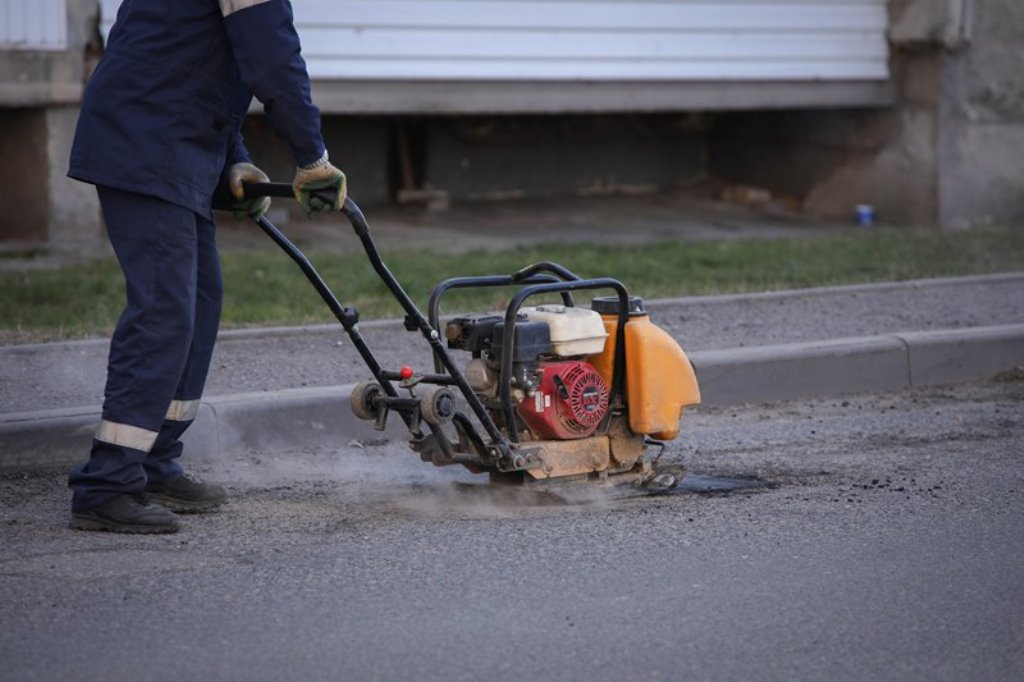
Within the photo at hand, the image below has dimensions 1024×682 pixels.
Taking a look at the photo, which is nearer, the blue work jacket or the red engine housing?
the blue work jacket

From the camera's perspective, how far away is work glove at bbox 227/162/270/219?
4953mm

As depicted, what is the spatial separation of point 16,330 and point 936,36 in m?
7.77

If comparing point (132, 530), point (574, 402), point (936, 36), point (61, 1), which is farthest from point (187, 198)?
point (936, 36)

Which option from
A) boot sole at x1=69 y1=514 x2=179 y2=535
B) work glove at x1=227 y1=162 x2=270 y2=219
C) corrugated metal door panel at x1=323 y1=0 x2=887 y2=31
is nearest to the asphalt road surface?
boot sole at x1=69 y1=514 x2=179 y2=535

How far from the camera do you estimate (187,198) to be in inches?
184

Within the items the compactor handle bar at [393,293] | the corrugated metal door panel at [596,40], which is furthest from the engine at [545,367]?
the corrugated metal door panel at [596,40]

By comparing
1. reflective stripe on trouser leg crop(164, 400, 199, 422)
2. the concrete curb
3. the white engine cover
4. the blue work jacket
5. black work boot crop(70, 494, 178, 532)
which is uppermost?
the blue work jacket

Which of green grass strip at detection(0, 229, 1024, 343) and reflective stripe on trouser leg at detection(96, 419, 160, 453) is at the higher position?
reflective stripe on trouser leg at detection(96, 419, 160, 453)

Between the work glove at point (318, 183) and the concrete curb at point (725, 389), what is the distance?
5.00 ft

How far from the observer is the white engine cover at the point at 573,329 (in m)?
5.12

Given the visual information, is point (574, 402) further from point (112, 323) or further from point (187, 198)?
point (112, 323)

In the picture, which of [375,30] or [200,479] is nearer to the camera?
[200,479]

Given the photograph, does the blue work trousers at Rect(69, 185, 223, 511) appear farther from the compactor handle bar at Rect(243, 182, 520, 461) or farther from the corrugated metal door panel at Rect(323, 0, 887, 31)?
the corrugated metal door panel at Rect(323, 0, 887, 31)

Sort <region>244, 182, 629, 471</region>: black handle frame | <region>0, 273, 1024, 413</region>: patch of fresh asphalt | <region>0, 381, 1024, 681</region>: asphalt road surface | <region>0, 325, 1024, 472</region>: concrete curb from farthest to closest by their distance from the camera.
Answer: <region>0, 273, 1024, 413</region>: patch of fresh asphalt → <region>0, 325, 1024, 472</region>: concrete curb → <region>244, 182, 629, 471</region>: black handle frame → <region>0, 381, 1024, 681</region>: asphalt road surface
